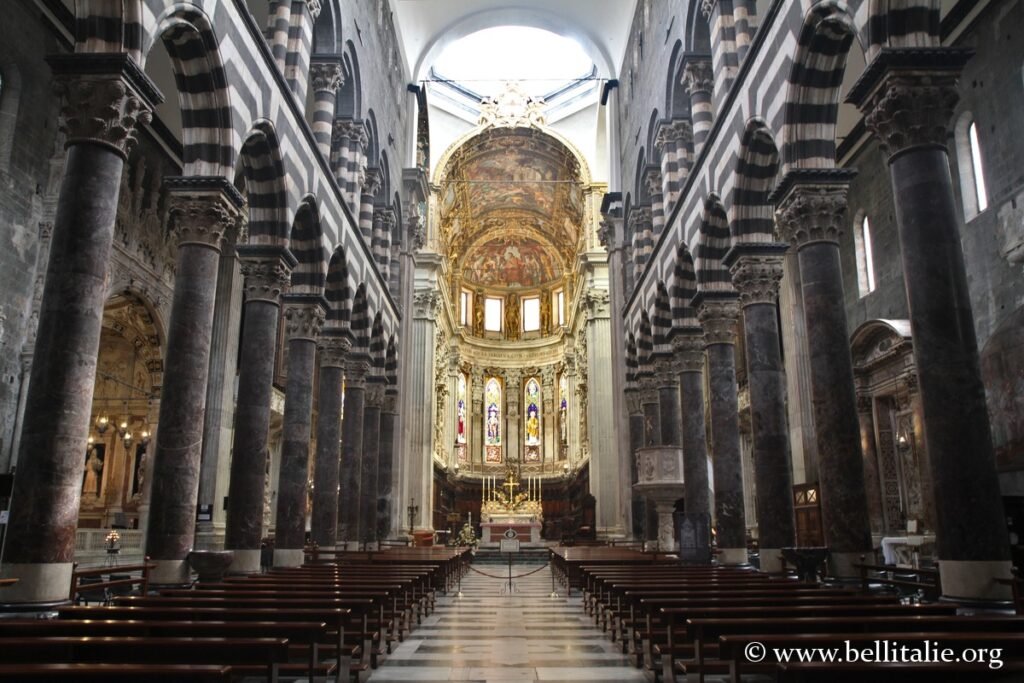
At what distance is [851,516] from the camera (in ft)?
33.2

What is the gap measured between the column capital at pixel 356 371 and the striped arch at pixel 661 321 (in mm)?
7871

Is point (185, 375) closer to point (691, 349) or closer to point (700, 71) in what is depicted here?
point (691, 349)

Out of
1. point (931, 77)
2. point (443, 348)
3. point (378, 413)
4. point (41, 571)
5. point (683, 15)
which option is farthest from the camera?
point (443, 348)

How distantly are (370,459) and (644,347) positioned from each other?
880 cm

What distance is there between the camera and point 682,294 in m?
18.8

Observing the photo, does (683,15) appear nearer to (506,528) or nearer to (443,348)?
(506,528)

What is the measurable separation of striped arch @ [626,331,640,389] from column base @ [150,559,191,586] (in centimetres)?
1757

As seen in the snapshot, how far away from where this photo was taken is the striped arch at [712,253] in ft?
53.0

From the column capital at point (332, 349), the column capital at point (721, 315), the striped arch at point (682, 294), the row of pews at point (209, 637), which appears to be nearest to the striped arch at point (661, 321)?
the striped arch at point (682, 294)

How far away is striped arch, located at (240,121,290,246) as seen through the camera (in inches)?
527

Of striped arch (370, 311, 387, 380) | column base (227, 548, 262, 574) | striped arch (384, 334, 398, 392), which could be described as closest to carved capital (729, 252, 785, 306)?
column base (227, 548, 262, 574)

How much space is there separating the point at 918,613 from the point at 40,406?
7.88m

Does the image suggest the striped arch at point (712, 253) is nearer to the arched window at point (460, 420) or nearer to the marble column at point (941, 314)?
the marble column at point (941, 314)

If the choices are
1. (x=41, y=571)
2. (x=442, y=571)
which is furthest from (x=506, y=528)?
(x=41, y=571)
